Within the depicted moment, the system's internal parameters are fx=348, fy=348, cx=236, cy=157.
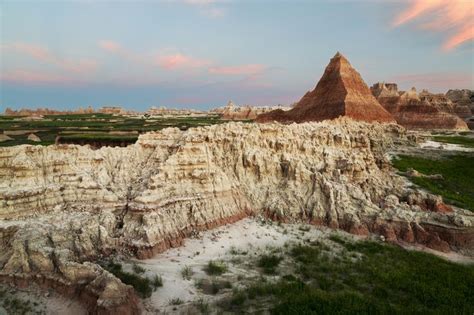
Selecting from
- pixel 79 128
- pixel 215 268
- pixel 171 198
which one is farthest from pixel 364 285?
pixel 79 128

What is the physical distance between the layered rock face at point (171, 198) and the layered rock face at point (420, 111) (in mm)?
71627

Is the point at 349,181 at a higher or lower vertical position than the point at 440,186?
higher

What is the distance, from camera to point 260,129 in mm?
20578

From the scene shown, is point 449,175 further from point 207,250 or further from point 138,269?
point 138,269

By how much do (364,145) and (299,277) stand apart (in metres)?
15.0

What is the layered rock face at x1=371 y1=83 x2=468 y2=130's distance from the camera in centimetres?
8381

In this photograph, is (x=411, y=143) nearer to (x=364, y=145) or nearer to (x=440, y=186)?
(x=440, y=186)

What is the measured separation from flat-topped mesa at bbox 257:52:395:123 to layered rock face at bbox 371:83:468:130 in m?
25.7

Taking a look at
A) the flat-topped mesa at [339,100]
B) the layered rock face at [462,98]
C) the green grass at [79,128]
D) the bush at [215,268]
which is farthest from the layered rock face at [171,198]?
the layered rock face at [462,98]

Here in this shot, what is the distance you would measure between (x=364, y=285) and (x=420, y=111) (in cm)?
8628

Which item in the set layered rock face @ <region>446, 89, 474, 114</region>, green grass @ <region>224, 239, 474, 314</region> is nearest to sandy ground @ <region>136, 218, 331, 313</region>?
green grass @ <region>224, 239, 474, 314</region>

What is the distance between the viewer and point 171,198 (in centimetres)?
1529

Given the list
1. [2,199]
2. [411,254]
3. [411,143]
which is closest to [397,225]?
[411,254]

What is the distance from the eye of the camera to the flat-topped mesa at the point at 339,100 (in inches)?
2285
